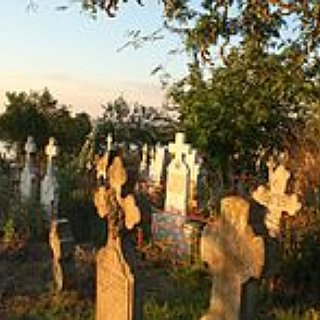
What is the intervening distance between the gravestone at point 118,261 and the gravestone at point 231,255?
170 cm

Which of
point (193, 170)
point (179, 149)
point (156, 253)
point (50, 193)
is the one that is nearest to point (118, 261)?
point (156, 253)

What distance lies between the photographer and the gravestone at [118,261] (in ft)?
31.2

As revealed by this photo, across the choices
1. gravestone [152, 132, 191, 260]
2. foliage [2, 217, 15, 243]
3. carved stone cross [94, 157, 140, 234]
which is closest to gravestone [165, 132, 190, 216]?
gravestone [152, 132, 191, 260]

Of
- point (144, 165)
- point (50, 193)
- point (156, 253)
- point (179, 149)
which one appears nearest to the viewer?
point (156, 253)

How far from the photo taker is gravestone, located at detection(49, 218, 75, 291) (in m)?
13.0

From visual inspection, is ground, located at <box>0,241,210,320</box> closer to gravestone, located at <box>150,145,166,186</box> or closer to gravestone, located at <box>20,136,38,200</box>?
gravestone, located at <box>20,136,38,200</box>

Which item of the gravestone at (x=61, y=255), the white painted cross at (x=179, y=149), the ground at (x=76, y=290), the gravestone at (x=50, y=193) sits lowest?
the ground at (x=76, y=290)

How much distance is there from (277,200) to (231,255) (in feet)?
23.2

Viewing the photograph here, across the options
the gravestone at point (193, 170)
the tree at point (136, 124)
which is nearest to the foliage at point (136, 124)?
the tree at point (136, 124)

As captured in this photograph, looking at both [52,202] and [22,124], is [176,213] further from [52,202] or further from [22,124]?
[22,124]

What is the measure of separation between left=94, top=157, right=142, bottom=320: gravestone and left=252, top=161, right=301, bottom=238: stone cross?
4177 mm

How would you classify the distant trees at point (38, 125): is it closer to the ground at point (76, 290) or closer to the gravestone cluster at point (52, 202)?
the gravestone cluster at point (52, 202)

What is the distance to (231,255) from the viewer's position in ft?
25.3

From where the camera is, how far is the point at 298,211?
14656mm
